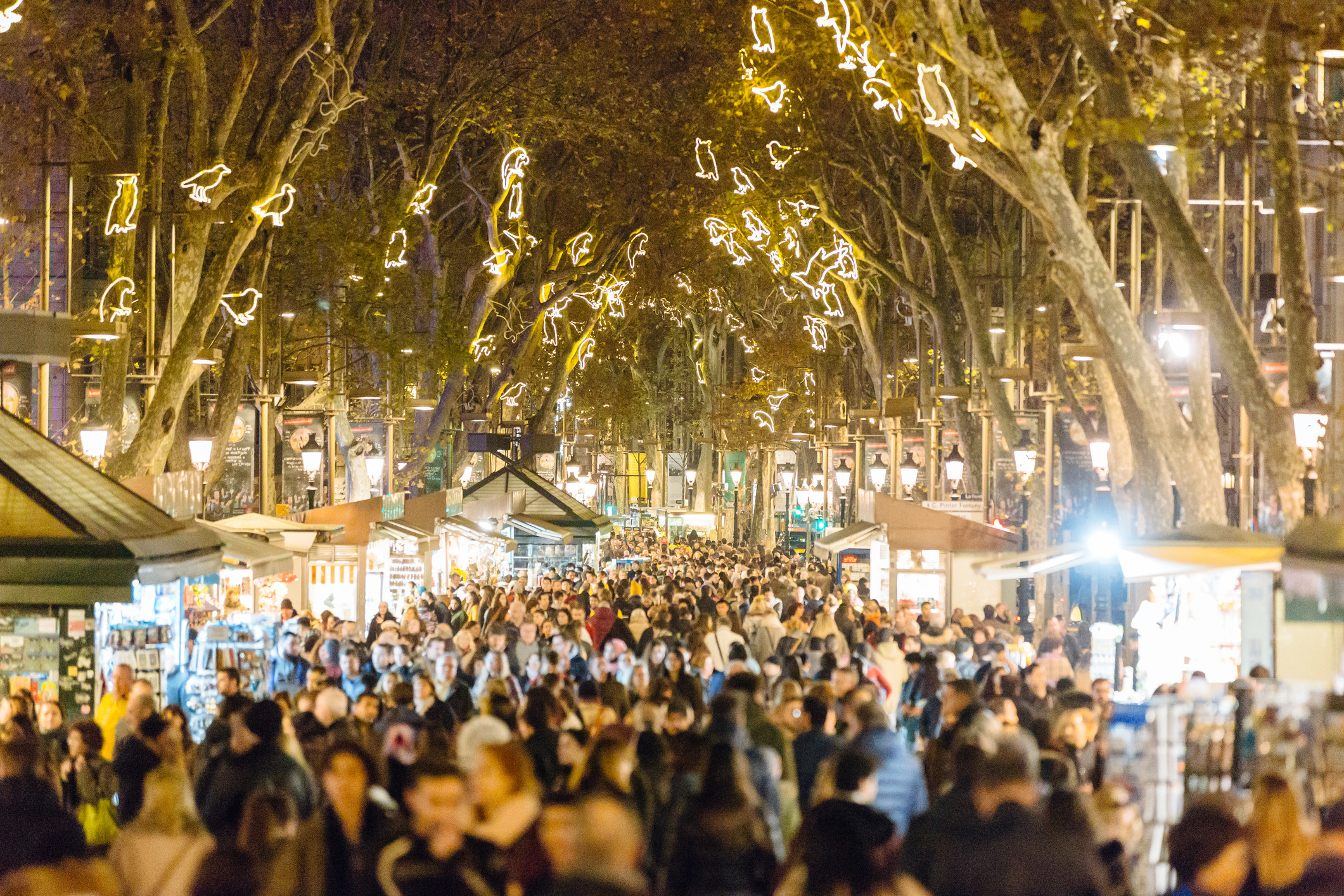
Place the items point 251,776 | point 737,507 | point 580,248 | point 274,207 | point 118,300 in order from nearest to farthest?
point 251,776 < point 118,300 < point 274,207 < point 580,248 < point 737,507

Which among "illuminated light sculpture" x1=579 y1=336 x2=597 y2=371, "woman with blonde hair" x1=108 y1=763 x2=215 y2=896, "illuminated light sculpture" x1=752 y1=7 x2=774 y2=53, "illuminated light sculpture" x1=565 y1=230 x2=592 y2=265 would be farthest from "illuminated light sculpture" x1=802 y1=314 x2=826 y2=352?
"woman with blonde hair" x1=108 y1=763 x2=215 y2=896

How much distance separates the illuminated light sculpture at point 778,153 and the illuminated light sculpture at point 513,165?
16.0ft

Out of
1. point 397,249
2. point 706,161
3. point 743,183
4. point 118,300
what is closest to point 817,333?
point 706,161

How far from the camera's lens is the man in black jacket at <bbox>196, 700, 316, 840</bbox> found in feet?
24.1

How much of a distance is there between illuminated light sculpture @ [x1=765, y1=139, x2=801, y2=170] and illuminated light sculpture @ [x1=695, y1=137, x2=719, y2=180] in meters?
2.10

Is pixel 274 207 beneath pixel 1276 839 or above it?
above

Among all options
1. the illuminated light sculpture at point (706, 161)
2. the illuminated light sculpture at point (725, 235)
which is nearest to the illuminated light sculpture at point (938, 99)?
the illuminated light sculpture at point (706, 161)

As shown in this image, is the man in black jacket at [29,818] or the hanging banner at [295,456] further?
the hanging banner at [295,456]

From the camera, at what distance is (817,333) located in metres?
46.8

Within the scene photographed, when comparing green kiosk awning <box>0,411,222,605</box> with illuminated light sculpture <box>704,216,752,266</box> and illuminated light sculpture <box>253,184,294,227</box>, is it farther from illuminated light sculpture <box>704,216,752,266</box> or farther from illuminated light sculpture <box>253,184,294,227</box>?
illuminated light sculpture <box>704,216,752,266</box>

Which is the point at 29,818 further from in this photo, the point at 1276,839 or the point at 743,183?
the point at 743,183

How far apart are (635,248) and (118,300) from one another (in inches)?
902

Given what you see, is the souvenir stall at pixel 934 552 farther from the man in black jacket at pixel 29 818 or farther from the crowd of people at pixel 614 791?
the man in black jacket at pixel 29 818

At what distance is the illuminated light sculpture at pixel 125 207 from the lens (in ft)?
60.0
